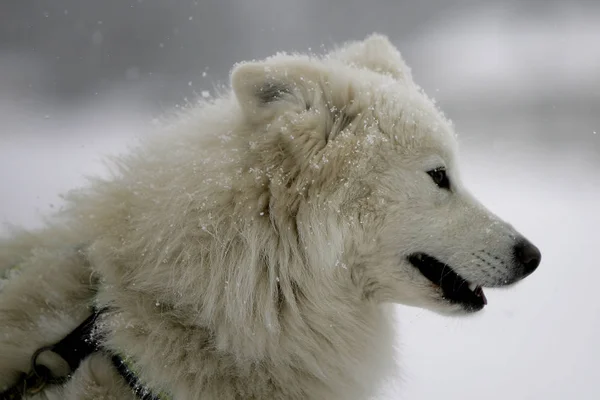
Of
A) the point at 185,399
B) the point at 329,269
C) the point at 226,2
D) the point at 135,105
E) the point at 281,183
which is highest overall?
the point at 226,2

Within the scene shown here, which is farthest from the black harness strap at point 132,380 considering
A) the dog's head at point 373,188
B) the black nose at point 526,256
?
the black nose at point 526,256

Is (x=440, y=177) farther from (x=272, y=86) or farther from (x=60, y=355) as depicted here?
(x=60, y=355)

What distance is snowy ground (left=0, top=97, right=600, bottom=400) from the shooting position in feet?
13.8

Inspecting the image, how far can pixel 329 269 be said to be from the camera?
2154 millimetres

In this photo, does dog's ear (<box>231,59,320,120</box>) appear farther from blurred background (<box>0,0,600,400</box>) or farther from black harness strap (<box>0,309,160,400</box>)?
black harness strap (<box>0,309,160,400</box>)

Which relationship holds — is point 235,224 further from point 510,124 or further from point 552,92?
point 552,92

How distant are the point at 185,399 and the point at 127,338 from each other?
28 centimetres

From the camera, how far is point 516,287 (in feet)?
8.36

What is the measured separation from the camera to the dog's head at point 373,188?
2.08 metres

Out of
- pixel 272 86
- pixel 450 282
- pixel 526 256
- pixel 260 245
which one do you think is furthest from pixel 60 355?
pixel 526 256

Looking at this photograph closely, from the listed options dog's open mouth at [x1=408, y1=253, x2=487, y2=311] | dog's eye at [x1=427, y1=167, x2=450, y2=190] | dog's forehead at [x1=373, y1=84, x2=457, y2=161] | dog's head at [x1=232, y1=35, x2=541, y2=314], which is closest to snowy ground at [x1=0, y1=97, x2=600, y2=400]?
dog's open mouth at [x1=408, y1=253, x2=487, y2=311]

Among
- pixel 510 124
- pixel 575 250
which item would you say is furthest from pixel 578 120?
pixel 575 250

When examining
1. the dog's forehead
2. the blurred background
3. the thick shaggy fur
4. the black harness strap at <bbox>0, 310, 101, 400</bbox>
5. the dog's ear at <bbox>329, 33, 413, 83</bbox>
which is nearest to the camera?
the black harness strap at <bbox>0, 310, 101, 400</bbox>

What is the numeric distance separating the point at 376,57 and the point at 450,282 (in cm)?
111
